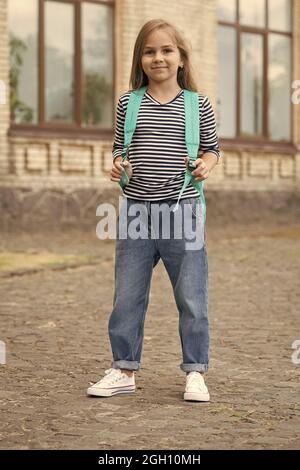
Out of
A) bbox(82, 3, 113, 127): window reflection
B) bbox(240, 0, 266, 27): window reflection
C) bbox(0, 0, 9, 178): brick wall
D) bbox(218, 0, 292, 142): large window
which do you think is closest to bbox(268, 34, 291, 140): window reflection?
bbox(218, 0, 292, 142): large window

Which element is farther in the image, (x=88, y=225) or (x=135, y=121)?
(x=88, y=225)

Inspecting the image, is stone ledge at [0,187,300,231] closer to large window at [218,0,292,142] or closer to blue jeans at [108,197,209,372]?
large window at [218,0,292,142]

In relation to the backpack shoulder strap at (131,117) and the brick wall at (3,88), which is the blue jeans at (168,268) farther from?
the brick wall at (3,88)

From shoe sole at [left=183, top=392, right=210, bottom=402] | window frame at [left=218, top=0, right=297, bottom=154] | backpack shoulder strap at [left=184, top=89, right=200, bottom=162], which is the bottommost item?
shoe sole at [left=183, top=392, right=210, bottom=402]

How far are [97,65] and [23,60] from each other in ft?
5.24

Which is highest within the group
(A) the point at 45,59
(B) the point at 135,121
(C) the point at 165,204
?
(A) the point at 45,59

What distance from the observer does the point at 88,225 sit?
16.4m

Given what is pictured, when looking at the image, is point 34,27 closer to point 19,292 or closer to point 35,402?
point 19,292

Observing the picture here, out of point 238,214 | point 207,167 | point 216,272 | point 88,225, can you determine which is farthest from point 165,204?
point 238,214

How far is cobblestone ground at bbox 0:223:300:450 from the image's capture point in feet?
14.0

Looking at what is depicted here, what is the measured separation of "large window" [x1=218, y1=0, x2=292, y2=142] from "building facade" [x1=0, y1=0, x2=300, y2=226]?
0.06ft

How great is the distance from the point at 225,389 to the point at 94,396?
648 mm

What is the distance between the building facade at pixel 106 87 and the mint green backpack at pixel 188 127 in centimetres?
1058

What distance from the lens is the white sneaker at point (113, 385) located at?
5020mm
